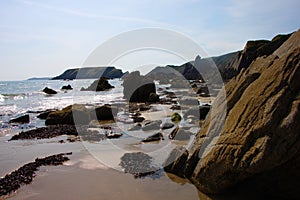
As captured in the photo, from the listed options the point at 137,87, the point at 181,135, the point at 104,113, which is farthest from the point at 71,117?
the point at 137,87

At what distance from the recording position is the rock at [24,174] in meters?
6.91

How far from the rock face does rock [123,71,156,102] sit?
2578 centimetres

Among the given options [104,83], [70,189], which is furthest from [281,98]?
[104,83]

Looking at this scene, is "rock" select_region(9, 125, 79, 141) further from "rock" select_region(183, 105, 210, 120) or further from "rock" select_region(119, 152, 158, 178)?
"rock" select_region(183, 105, 210, 120)

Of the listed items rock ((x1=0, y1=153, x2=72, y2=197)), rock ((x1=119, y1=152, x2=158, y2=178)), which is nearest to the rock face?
rock ((x1=119, y1=152, x2=158, y2=178))

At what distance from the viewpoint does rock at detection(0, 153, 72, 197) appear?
691 cm

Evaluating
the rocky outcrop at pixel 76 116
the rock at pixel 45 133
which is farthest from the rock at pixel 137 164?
the rocky outcrop at pixel 76 116

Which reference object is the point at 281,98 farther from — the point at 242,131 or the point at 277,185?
the point at 277,185

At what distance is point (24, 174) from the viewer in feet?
25.6

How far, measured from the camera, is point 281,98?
523cm

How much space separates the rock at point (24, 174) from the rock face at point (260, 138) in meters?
4.51

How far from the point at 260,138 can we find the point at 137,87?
2997 cm

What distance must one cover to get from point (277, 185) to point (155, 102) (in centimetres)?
2448

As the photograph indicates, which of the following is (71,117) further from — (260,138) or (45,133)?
(260,138)
